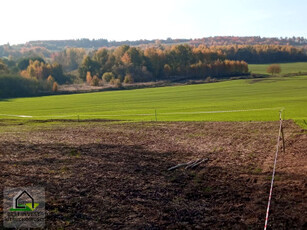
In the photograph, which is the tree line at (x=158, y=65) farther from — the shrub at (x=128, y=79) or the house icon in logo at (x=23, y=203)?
the house icon in logo at (x=23, y=203)

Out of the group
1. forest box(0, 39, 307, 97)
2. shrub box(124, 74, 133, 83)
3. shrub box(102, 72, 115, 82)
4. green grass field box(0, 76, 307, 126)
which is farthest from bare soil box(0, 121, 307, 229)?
shrub box(102, 72, 115, 82)

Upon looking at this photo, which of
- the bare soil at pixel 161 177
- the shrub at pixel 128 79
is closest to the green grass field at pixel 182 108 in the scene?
the bare soil at pixel 161 177

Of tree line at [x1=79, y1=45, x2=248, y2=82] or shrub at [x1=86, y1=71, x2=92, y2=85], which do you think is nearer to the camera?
shrub at [x1=86, y1=71, x2=92, y2=85]

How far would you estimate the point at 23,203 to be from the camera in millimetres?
13289

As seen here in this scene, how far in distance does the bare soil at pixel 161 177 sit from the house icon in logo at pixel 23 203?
1.80 feet

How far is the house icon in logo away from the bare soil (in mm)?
548

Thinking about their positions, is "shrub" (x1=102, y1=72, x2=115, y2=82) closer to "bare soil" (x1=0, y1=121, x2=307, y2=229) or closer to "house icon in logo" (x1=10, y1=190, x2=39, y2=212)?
"bare soil" (x1=0, y1=121, x2=307, y2=229)

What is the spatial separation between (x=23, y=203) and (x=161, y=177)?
20.1ft

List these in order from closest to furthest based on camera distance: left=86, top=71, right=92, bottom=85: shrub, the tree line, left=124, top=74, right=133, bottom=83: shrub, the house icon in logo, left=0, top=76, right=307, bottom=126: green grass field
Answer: the house icon in logo < left=0, top=76, right=307, bottom=126: green grass field < left=124, top=74, right=133, bottom=83: shrub < left=86, top=71, right=92, bottom=85: shrub < the tree line

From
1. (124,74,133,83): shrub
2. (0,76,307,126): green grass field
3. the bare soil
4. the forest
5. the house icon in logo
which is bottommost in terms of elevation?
(0,76,307,126): green grass field

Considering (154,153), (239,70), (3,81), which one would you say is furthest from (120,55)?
(154,153)

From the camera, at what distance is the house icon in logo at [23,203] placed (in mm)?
12748

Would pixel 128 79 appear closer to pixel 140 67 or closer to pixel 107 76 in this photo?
pixel 107 76

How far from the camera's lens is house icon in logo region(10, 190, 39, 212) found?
1275 cm
